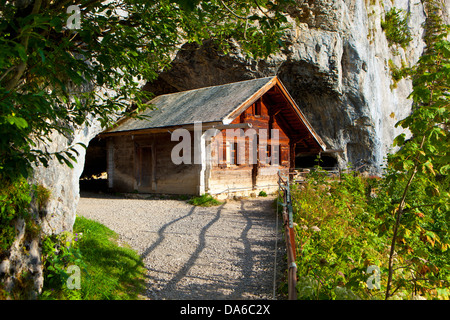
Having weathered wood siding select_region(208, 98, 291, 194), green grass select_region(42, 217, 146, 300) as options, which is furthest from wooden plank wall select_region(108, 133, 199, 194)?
green grass select_region(42, 217, 146, 300)

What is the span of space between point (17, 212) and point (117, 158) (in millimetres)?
12666

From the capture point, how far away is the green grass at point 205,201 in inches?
464

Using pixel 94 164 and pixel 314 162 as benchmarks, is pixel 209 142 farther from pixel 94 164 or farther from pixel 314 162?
pixel 314 162

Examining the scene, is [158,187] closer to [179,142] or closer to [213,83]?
[179,142]

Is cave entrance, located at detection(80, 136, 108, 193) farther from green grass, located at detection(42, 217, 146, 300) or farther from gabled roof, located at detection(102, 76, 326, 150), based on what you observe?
green grass, located at detection(42, 217, 146, 300)

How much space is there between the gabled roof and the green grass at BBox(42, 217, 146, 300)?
6.28 meters

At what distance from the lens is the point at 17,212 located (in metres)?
3.54

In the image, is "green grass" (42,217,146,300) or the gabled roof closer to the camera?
"green grass" (42,217,146,300)

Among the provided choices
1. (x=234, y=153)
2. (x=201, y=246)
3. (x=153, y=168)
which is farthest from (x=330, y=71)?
(x=201, y=246)

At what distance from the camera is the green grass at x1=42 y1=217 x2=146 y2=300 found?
3.93m

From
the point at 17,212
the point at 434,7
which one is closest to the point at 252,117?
the point at 17,212

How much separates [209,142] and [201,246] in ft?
21.3

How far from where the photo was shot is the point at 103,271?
4.72 metres

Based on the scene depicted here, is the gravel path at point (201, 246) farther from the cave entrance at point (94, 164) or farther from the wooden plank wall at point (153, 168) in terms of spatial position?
the cave entrance at point (94, 164)
